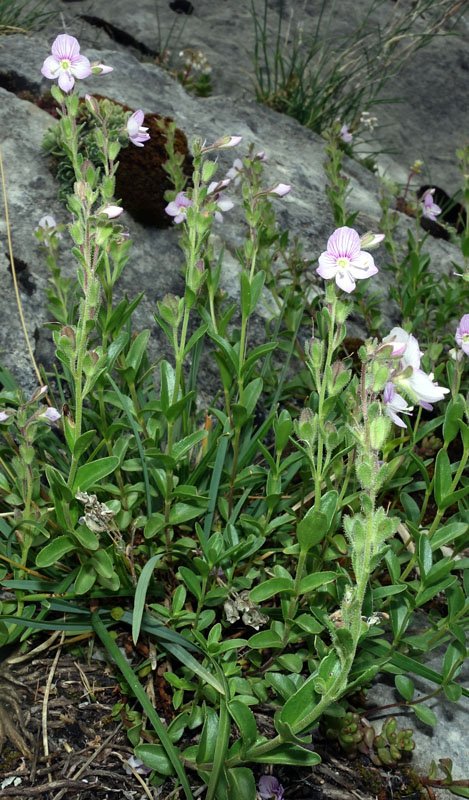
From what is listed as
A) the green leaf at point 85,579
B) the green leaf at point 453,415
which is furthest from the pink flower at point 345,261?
the green leaf at point 85,579

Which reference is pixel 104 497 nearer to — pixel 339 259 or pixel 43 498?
pixel 43 498

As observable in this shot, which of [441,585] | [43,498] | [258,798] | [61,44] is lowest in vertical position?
[258,798]

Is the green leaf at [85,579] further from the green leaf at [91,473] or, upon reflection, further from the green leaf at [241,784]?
the green leaf at [241,784]

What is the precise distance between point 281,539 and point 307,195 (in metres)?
2.78

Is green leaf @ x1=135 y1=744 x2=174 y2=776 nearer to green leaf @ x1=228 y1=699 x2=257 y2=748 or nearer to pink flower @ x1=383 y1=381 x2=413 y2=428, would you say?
green leaf @ x1=228 y1=699 x2=257 y2=748

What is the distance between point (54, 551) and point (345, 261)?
115cm

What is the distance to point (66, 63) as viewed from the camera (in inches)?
97.2

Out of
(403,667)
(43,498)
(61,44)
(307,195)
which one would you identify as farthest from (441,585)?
(307,195)

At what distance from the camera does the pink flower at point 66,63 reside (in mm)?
2441

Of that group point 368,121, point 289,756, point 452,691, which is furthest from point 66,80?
point 368,121

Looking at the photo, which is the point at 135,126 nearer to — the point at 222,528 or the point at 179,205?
the point at 179,205

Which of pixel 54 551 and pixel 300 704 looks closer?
pixel 300 704

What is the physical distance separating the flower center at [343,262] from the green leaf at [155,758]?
1.41m

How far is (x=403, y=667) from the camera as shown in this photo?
2.25 metres
